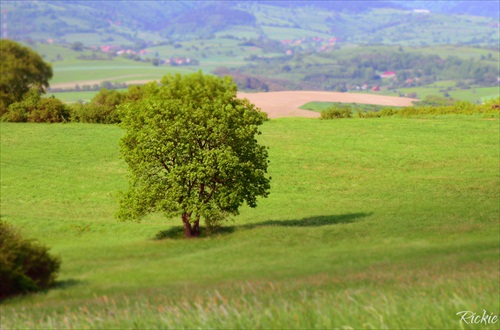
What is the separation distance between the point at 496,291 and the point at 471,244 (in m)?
10.6

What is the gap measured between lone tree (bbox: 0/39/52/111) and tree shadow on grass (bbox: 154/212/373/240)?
44.2m

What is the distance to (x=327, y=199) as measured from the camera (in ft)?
135

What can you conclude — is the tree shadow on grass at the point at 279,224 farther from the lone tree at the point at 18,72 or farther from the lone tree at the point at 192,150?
the lone tree at the point at 18,72

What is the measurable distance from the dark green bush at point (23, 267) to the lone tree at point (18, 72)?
55.1m

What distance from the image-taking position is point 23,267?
18.9m

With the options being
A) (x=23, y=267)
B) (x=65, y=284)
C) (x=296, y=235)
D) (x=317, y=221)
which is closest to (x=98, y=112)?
(x=317, y=221)

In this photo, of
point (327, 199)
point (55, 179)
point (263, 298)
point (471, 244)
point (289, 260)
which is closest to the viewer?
point (263, 298)

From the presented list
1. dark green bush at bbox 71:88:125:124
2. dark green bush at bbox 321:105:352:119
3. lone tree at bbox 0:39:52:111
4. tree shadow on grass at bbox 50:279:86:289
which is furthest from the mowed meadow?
lone tree at bbox 0:39:52:111

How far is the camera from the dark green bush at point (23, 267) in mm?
18219

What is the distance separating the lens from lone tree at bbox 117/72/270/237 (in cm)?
3031

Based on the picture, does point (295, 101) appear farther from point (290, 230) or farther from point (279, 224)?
point (290, 230)

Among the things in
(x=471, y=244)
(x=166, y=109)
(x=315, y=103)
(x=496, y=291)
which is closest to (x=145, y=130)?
(x=166, y=109)

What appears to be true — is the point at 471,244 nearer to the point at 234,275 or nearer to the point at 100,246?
the point at 234,275

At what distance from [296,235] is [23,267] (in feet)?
40.8
